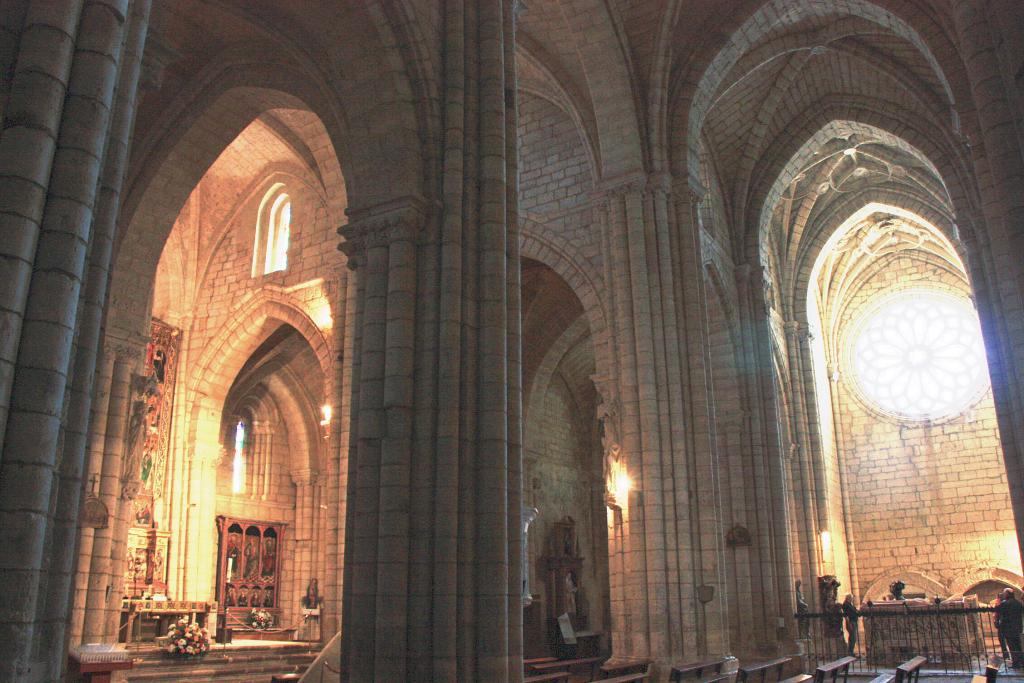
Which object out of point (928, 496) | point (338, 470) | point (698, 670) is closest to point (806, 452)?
point (928, 496)

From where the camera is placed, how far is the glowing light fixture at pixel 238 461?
25.8 metres

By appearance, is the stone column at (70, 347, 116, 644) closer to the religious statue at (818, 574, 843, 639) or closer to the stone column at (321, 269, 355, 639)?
the stone column at (321, 269, 355, 639)

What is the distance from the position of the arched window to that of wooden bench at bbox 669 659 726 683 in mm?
14198

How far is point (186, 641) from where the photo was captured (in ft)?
49.8

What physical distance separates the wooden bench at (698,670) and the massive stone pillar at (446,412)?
2.97 meters

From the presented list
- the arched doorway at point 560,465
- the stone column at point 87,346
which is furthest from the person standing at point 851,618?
the stone column at point 87,346

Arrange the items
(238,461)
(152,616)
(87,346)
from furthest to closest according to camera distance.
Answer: (238,461) → (152,616) → (87,346)

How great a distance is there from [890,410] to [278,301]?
19957mm

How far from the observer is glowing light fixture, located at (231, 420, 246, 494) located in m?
25.8

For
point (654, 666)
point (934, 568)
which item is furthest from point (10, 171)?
point (934, 568)

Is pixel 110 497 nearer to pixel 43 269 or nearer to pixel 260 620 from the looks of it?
pixel 43 269

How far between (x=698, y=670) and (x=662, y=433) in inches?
153

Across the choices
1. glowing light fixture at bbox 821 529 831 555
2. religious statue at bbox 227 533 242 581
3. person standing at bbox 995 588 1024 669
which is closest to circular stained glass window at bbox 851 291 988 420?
glowing light fixture at bbox 821 529 831 555

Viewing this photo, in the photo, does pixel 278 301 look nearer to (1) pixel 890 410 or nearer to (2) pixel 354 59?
(2) pixel 354 59
